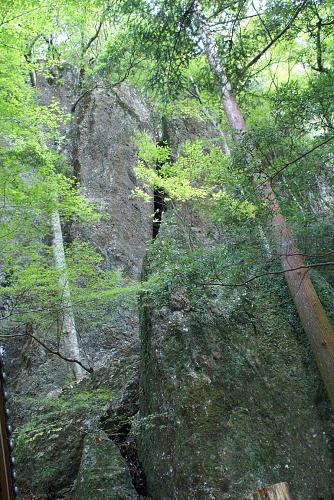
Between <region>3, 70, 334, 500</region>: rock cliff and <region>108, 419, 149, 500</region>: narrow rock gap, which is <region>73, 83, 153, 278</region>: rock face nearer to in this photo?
<region>3, 70, 334, 500</region>: rock cliff

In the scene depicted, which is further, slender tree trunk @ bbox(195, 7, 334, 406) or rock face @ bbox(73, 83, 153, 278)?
rock face @ bbox(73, 83, 153, 278)

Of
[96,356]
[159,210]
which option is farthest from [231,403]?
[159,210]

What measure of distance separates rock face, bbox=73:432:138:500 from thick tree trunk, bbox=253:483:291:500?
314 cm

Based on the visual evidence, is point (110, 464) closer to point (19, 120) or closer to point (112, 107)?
point (19, 120)

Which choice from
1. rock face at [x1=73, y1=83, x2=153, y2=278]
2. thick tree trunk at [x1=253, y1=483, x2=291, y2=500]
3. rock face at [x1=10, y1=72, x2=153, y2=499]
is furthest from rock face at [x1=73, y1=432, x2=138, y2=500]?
rock face at [x1=73, y1=83, x2=153, y2=278]

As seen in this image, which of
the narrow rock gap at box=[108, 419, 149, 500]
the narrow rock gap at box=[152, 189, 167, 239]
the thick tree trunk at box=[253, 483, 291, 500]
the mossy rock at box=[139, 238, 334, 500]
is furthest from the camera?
the narrow rock gap at box=[152, 189, 167, 239]

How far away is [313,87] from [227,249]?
2386 millimetres

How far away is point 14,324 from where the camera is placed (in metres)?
9.84

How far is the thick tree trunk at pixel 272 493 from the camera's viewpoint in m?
2.44

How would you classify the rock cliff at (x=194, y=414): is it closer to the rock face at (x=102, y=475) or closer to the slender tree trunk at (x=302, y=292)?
the rock face at (x=102, y=475)

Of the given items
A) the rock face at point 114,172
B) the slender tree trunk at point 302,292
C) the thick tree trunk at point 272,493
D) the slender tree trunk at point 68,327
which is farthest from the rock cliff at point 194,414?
the rock face at point 114,172

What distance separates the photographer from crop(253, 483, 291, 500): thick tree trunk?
2436 millimetres

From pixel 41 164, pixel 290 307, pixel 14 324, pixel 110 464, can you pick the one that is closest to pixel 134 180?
pixel 41 164

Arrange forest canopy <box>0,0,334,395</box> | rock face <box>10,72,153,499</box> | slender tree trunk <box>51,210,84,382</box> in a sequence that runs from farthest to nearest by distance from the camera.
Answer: slender tree trunk <box>51,210,84,382</box>
rock face <box>10,72,153,499</box>
forest canopy <box>0,0,334,395</box>
